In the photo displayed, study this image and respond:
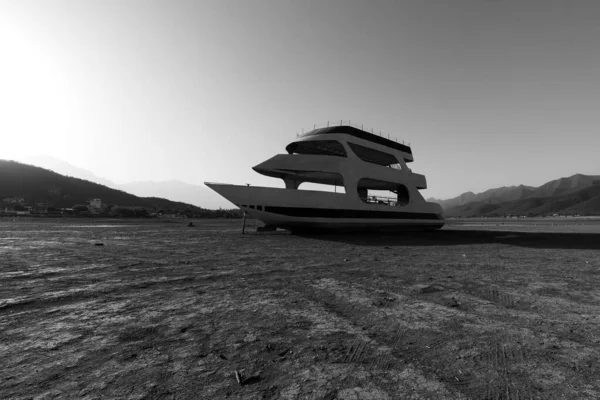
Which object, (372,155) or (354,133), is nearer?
(354,133)

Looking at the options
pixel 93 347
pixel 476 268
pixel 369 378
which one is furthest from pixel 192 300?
pixel 476 268

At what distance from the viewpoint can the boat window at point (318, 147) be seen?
18.3 metres

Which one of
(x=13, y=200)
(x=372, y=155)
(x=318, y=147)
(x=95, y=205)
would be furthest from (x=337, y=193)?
(x=13, y=200)

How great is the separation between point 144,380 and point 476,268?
22.3 ft

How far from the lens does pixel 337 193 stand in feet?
53.9

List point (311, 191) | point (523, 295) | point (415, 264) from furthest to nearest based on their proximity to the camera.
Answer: point (311, 191) → point (415, 264) → point (523, 295)

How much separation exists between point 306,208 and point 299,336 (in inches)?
515

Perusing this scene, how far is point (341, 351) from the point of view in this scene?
90.7 inches

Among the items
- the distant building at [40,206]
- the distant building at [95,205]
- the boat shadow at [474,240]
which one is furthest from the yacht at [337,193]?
the distant building at [95,205]

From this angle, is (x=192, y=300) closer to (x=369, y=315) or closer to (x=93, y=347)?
(x=93, y=347)

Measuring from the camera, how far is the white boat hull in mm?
14781

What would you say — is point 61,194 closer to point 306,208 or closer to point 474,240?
point 306,208

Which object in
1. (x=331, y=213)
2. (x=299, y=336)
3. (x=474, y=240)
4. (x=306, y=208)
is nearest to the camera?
(x=299, y=336)

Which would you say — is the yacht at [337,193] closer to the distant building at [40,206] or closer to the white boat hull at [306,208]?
the white boat hull at [306,208]
